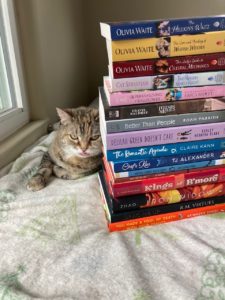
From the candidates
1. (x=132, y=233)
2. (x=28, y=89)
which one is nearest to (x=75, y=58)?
(x=28, y=89)

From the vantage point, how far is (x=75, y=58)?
1.71 metres

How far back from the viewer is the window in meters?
1.13

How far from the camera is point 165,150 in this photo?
0.66m

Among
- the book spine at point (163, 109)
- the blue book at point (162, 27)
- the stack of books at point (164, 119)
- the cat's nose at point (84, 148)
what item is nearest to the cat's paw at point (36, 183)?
the cat's nose at point (84, 148)

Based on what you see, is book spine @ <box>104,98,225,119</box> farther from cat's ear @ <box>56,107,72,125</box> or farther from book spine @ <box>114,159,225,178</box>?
cat's ear @ <box>56,107,72,125</box>

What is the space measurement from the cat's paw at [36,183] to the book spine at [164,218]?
0.29 m

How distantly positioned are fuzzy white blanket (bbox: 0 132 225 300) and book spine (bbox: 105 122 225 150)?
0.65ft

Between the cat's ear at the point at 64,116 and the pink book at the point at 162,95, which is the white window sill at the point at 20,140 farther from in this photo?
the pink book at the point at 162,95

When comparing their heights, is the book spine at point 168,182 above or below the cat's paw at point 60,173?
above

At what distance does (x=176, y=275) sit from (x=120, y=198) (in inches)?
7.8

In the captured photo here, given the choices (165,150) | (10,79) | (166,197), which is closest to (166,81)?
(165,150)

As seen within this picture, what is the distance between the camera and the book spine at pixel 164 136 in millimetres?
628

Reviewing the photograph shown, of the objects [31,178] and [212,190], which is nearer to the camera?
[212,190]

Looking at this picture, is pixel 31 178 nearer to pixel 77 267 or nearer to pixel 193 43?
pixel 77 267
